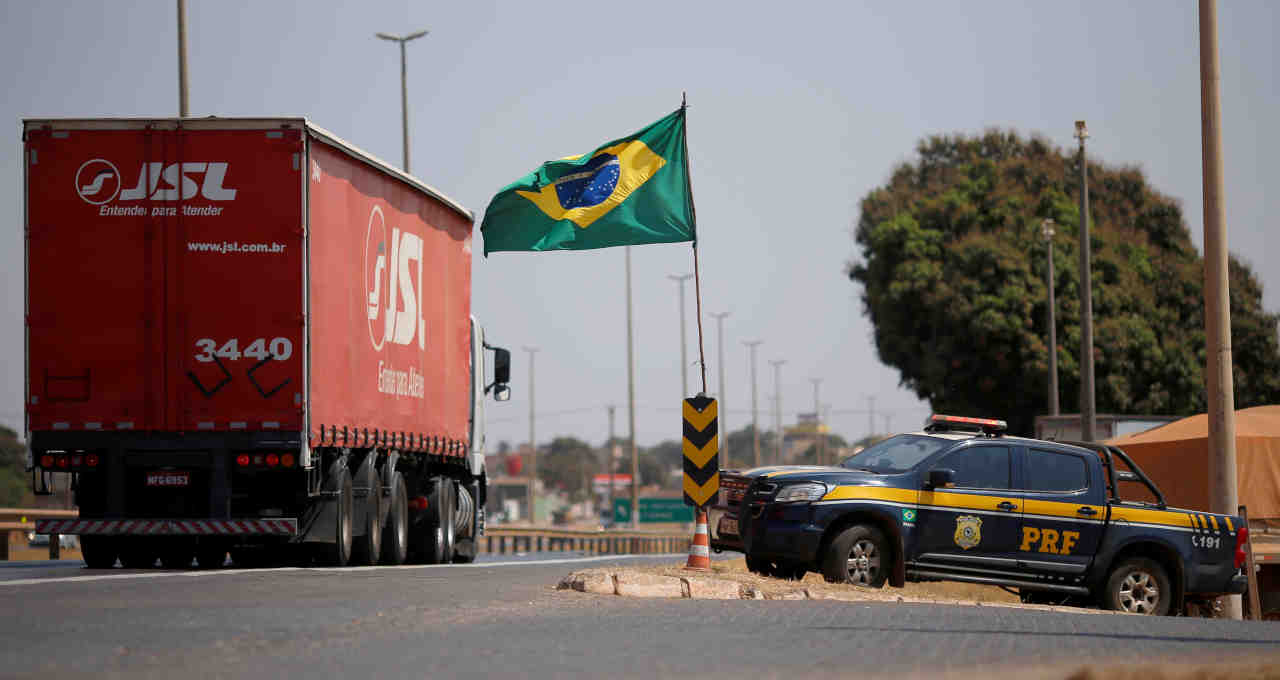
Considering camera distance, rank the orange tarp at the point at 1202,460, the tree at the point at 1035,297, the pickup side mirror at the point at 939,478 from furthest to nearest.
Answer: the tree at the point at 1035,297, the orange tarp at the point at 1202,460, the pickup side mirror at the point at 939,478

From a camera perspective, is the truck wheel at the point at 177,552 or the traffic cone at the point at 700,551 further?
the truck wheel at the point at 177,552

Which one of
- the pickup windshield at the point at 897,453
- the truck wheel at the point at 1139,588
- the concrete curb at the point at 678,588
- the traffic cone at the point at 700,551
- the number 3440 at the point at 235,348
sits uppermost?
the number 3440 at the point at 235,348

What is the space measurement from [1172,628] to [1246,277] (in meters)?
47.2

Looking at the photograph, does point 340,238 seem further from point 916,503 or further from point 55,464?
point 916,503

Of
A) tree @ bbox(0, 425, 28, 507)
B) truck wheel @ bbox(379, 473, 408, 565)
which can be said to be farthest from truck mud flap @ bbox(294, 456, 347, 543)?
tree @ bbox(0, 425, 28, 507)

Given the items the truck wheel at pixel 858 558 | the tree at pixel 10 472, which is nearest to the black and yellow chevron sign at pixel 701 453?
the truck wheel at pixel 858 558

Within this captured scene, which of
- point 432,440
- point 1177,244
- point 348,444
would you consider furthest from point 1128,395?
point 348,444

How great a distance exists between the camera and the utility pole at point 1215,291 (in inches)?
704

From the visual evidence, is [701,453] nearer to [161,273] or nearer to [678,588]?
[678,588]

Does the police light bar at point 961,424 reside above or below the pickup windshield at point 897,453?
above

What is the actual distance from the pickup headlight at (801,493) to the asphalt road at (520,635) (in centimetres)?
193

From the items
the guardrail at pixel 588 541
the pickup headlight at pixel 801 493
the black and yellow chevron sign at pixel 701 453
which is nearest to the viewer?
the pickup headlight at pixel 801 493

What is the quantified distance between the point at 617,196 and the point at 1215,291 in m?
→ 6.43

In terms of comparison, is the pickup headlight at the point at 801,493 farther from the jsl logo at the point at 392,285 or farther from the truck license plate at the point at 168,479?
the truck license plate at the point at 168,479
